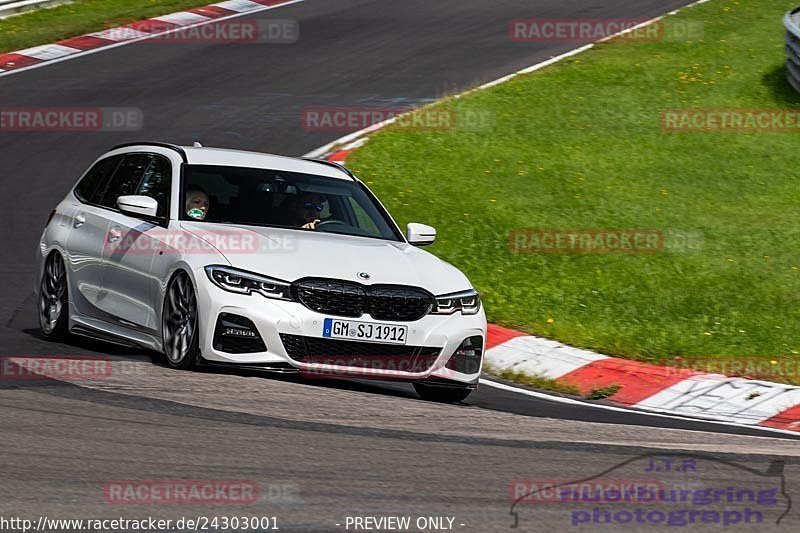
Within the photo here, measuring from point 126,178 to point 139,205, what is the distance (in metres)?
1.18

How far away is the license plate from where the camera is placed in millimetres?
8531

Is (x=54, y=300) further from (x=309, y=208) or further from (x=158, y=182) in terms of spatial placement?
(x=309, y=208)

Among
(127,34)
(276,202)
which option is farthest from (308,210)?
(127,34)

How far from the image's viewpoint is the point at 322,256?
29.1 feet

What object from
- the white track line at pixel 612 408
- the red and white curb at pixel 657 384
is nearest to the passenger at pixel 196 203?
the white track line at pixel 612 408

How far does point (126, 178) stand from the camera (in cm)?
1038

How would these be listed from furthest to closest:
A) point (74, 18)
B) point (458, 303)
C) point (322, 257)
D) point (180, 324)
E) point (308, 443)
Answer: point (74, 18) → point (458, 303) → point (322, 257) → point (180, 324) → point (308, 443)

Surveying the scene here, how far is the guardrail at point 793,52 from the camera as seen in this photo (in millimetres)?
20422

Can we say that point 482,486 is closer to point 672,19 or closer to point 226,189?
point 226,189

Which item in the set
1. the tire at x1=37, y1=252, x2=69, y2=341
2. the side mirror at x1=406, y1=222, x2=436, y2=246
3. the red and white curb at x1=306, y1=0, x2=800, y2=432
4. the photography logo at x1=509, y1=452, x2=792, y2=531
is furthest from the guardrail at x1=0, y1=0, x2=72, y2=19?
the photography logo at x1=509, y1=452, x2=792, y2=531

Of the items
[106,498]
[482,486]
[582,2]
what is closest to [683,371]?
[482,486]

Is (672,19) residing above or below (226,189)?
below

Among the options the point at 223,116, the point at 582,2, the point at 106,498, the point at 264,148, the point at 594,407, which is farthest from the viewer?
the point at 582,2

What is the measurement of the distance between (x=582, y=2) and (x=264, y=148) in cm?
1194
